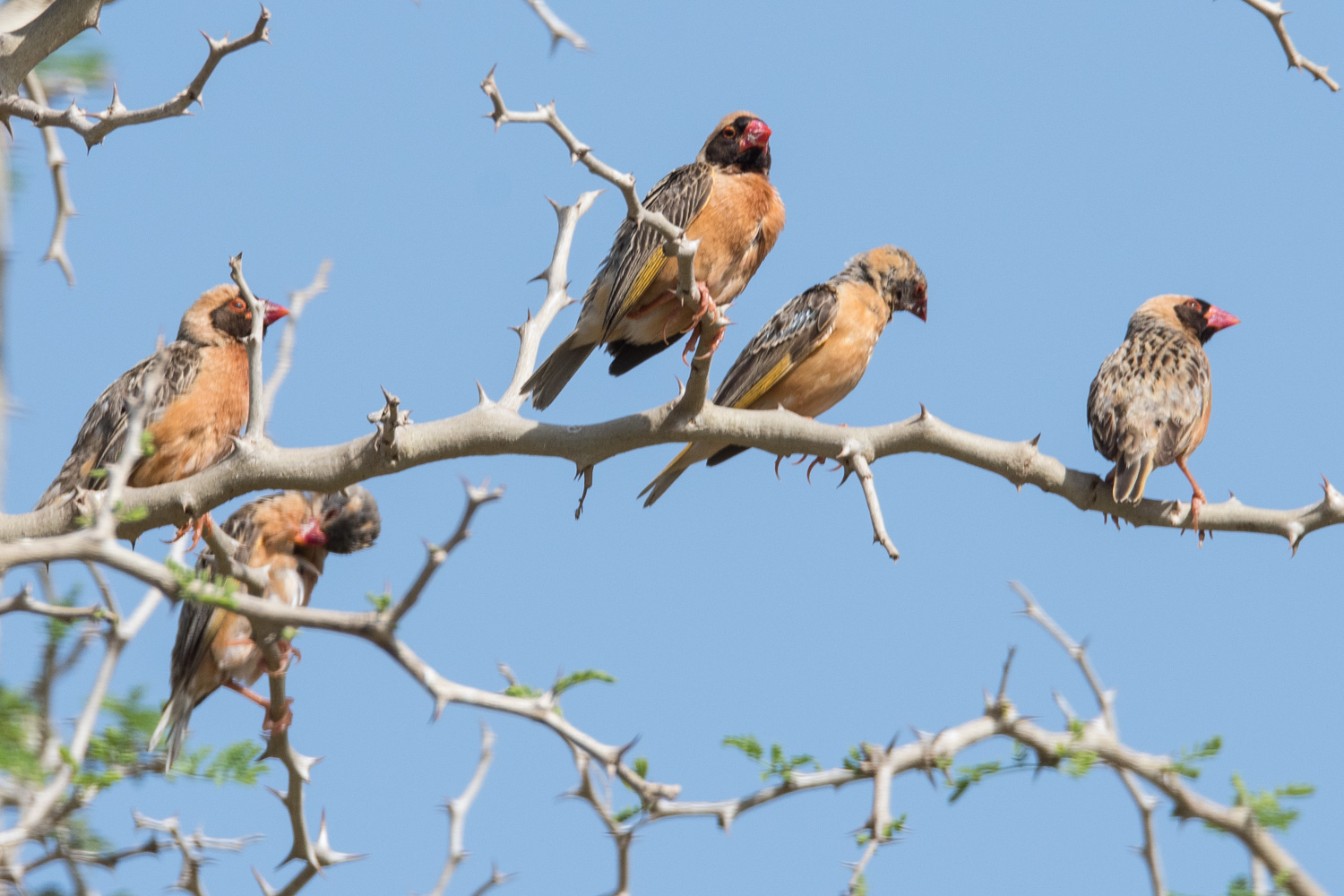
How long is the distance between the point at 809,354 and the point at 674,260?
3.56ft

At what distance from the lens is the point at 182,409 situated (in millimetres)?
6367

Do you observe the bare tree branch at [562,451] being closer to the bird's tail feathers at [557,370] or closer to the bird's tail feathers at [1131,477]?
the bird's tail feathers at [1131,477]

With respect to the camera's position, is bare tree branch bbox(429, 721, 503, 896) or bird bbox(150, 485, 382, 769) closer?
bare tree branch bbox(429, 721, 503, 896)

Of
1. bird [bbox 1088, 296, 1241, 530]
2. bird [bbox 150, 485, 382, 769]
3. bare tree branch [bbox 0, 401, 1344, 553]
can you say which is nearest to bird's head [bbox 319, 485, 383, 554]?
bird [bbox 150, 485, 382, 769]

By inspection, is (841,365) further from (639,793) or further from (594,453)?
(639,793)

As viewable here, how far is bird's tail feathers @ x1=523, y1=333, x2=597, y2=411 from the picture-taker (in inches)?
251

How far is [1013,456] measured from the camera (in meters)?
5.25

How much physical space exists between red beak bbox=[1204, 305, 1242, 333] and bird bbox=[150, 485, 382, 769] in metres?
4.89

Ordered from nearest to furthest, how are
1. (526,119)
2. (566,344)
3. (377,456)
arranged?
(526,119)
(377,456)
(566,344)

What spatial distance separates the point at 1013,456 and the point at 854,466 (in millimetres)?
838

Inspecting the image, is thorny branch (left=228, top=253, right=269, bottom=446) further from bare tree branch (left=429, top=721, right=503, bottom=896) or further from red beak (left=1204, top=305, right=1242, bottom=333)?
red beak (left=1204, top=305, right=1242, bottom=333)

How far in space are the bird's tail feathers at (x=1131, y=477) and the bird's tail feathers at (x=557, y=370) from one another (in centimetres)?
251

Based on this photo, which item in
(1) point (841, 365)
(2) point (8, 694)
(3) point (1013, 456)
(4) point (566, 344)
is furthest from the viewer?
(1) point (841, 365)

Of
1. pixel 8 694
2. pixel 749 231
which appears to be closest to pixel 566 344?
pixel 749 231
